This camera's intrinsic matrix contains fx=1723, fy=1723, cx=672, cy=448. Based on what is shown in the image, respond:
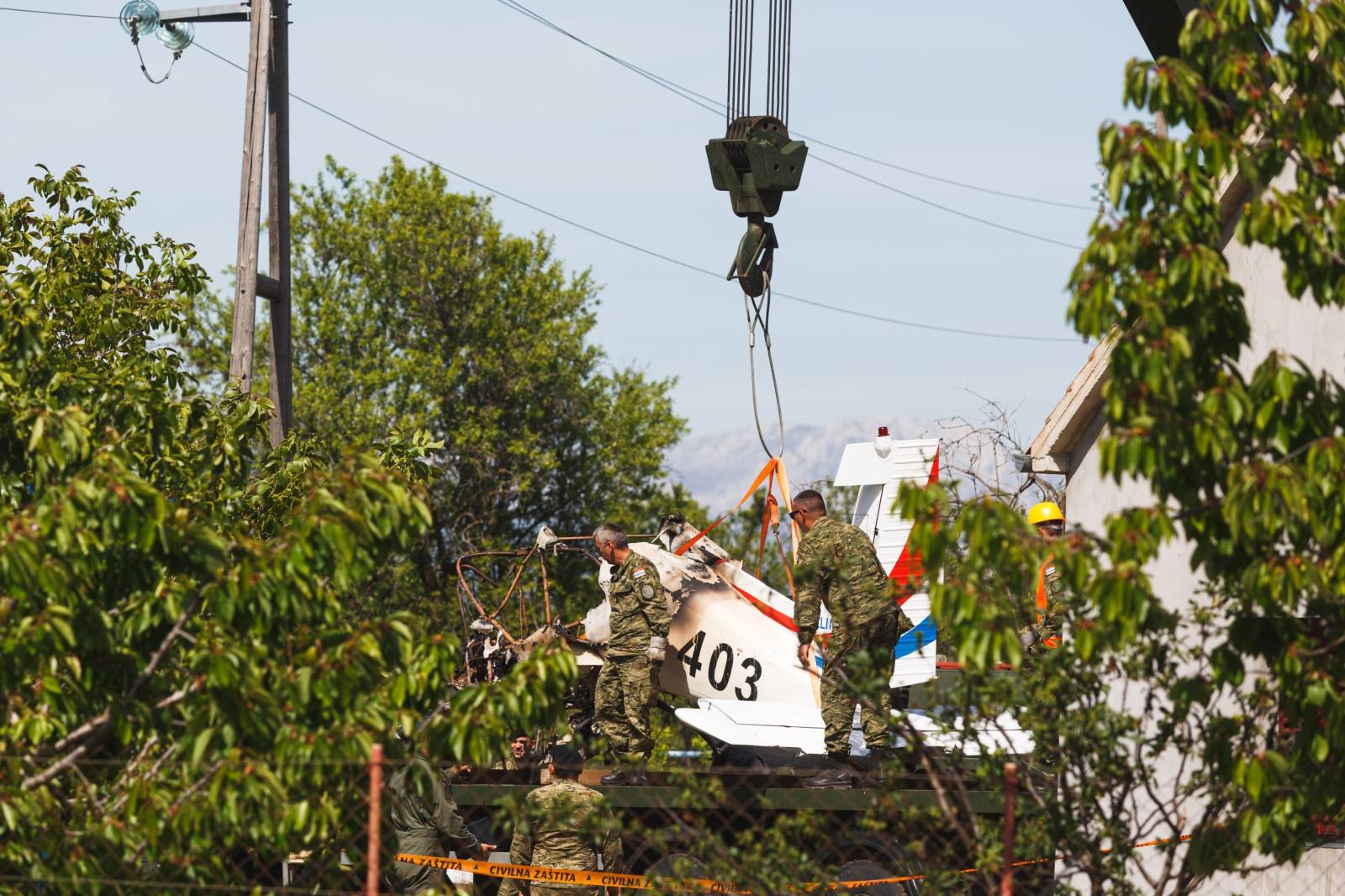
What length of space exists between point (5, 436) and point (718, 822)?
5.90 metres

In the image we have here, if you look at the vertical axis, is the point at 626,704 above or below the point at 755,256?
below

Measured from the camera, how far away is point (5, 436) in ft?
23.5

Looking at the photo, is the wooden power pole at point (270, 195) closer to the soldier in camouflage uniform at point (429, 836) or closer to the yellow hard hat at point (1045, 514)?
the soldier in camouflage uniform at point (429, 836)

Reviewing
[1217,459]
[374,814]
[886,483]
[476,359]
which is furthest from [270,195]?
[476,359]

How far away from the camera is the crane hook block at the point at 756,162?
1145cm

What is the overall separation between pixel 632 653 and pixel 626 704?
0.35 metres

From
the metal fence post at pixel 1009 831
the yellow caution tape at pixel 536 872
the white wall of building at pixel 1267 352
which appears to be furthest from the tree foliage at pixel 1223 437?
the yellow caution tape at pixel 536 872

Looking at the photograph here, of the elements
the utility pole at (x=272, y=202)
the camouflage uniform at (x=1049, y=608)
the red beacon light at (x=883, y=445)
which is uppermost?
the utility pole at (x=272, y=202)

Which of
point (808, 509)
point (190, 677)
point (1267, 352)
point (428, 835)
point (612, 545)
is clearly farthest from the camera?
point (612, 545)

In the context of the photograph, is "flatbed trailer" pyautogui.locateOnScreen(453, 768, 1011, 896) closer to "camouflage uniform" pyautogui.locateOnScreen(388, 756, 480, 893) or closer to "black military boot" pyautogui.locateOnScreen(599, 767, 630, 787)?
"black military boot" pyautogui.locateOnScreen(599, 767, 630, 787)

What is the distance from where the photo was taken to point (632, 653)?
1201cm

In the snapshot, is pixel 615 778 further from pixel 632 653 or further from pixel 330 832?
pixel 330 832

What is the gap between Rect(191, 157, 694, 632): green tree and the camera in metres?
41.5

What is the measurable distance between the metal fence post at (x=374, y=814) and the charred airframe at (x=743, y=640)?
18.1 feet
